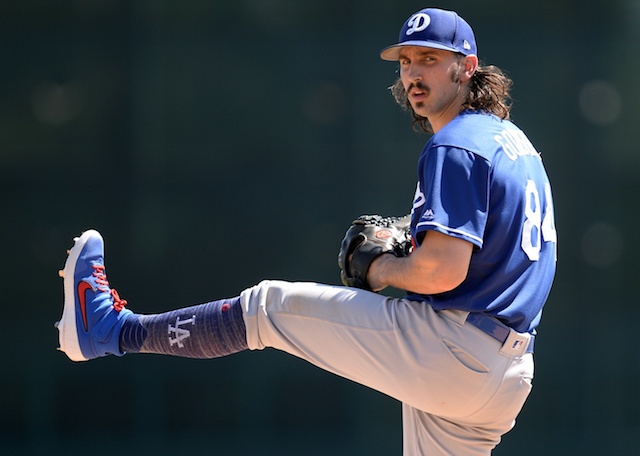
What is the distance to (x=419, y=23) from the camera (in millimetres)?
3146

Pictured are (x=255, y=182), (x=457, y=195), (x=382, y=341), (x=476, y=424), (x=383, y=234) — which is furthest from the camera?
(x=255, y=182)

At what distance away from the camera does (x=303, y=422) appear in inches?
234

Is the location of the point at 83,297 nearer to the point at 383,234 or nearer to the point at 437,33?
the point at 383,234

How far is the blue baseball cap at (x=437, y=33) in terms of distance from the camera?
10.2 ft

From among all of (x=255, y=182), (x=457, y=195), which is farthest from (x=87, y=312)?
(x=255, y=182)

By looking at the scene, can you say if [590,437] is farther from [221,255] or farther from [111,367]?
[111,367]

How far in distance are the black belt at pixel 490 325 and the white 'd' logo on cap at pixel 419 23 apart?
3.27ft

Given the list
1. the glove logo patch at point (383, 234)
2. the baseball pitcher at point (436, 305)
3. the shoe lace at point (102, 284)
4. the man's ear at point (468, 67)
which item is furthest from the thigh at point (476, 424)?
the shoe lace at point (102, 284)

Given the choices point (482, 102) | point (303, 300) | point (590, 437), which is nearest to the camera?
point (303, 300)

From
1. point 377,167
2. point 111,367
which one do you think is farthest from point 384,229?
point 111,367

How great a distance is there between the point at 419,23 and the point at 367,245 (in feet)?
2.60

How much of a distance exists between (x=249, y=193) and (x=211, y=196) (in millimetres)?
252

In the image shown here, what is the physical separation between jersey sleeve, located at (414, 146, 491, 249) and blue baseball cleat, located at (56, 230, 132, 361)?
1.10 meters

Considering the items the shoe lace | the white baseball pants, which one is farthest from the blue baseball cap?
the shoe lace
